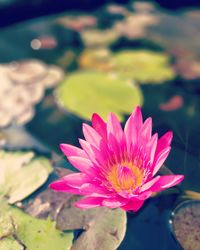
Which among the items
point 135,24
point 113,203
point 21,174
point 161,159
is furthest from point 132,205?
point 135,24

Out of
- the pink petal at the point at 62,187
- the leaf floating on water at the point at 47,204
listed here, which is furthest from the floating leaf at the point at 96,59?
the pink petal at the point at 62,187

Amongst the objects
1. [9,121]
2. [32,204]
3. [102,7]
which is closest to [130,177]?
[32,204]

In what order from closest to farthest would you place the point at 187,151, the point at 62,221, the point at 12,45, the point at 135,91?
the point at 62,221 < the point at 187,151 < the point at 135,91 < the point at 12,45

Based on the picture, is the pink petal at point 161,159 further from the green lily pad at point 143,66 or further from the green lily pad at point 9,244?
the green lily pad at point 143,66

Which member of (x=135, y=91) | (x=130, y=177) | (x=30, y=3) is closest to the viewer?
(x=130, y=177)

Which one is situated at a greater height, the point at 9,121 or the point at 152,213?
the point at 9,121

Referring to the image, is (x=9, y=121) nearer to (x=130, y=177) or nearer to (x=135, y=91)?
(x=135, y=91)
